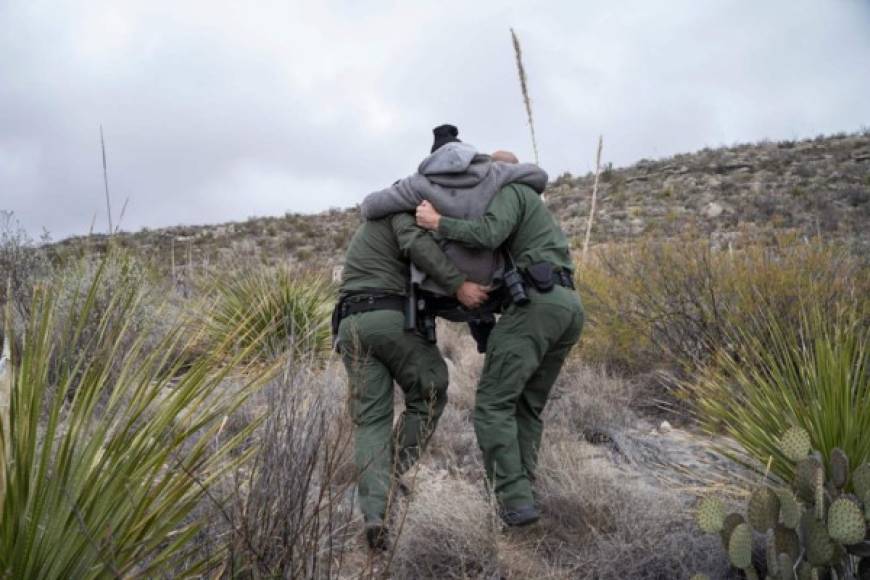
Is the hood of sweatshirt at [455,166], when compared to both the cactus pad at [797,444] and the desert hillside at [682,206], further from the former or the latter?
the desert hillside at [682,206]

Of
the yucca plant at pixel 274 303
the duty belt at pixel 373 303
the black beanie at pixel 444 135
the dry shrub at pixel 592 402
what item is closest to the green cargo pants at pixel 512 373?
the duty belt at pixel 373 303

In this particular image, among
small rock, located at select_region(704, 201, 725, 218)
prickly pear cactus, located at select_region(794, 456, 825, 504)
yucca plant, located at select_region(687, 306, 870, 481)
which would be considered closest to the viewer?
prickly pear cactus, located at select_region(794, 456, 825, 504)

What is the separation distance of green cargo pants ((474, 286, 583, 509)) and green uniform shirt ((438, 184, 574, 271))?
0.76 feet

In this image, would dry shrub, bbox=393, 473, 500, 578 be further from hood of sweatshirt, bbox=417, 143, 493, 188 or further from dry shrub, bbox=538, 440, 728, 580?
hood of sweatshirt, bbox=417, 143, 493, 188

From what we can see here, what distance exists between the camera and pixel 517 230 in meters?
3.72

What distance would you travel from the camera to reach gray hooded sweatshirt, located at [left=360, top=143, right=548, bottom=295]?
3.60 meters

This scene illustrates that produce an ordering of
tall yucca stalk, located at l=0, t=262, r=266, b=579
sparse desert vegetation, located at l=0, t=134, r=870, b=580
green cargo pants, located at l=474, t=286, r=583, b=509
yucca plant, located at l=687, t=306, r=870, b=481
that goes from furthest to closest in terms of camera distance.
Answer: green cargo pants, located at l=474, t=286, r=583, b=509, yucca plant, located at l=687, t=306, r=870, b=481, sparse desert vegetation, located at l=0, t=134, r=870, b=580, tall yucca stalk, located at l=0, t=262, r=266, b=579

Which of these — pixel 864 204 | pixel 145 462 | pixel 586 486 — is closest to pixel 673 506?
pixel 586 486

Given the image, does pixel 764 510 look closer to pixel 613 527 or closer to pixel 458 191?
pixel 613 527

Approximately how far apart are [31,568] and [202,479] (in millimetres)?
538

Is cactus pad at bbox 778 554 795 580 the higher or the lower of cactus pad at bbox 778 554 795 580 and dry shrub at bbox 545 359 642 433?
the higher

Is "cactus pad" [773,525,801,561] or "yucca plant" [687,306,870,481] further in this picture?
"yucca plant" [687,306,870,481]

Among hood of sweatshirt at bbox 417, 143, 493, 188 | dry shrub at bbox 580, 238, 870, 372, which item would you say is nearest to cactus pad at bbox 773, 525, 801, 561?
hood of sweatshirt at bbox 417, 143, 493, 188

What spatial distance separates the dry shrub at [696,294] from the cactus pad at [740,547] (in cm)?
248
